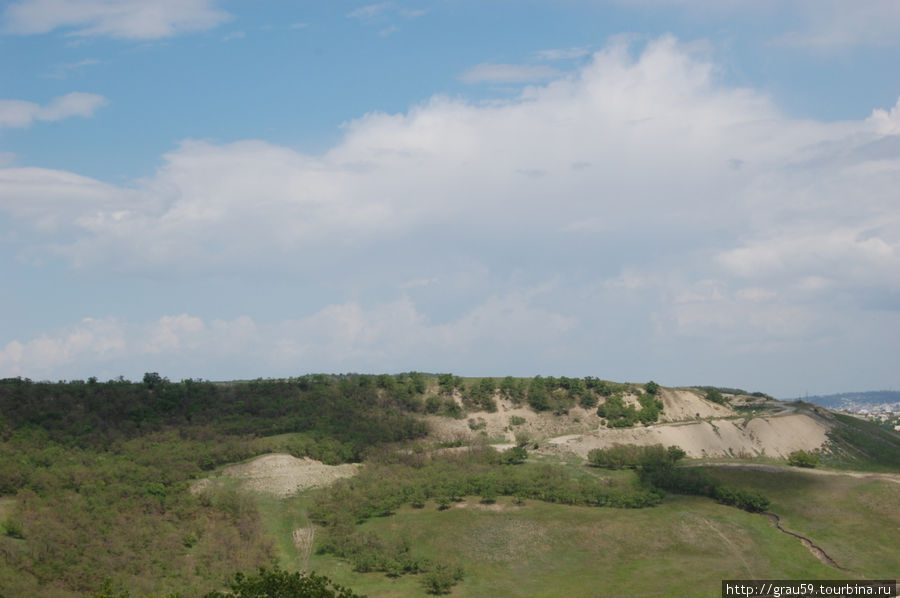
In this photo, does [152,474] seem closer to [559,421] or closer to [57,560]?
[57,560]

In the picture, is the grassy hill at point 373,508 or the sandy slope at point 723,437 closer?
the grassy hill at point 373,508

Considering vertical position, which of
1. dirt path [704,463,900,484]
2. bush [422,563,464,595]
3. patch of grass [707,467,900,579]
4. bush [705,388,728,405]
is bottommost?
bush [422,563,464,595]

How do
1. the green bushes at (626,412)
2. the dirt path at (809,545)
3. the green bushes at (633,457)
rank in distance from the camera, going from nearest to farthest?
the dirt path at (809,545), the green bushes at (633,457), the green bushes at (626,412)

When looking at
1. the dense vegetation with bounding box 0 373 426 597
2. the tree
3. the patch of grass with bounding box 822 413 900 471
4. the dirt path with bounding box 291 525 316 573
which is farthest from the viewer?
the patch of grass with bounding box 822 413 900 471

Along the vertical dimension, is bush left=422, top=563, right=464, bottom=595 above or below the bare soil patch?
below

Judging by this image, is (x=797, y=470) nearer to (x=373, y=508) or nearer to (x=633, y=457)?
(x=633, y=457)

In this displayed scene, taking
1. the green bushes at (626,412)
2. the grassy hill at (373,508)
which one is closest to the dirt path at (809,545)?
the grassy hill at (373,508)

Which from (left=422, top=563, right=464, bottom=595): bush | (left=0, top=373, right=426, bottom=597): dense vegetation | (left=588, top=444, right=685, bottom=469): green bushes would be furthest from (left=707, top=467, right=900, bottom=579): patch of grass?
(left=0, top=373, right=426, bottom=597): dense vegetation

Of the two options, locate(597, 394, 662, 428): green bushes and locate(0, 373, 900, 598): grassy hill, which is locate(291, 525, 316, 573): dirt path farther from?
locate(597, 394, 662, 428): green bushes

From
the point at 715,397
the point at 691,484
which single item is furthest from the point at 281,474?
the point at 715,397

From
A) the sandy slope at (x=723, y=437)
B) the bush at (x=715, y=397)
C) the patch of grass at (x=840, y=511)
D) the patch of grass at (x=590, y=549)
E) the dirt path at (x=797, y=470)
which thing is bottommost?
the patch of grass at (x=590, y=549)

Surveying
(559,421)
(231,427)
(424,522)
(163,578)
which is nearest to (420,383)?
(559,421)

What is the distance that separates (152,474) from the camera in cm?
6425

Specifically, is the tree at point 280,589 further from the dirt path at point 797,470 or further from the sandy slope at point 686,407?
the sandy slope at point 686,407
